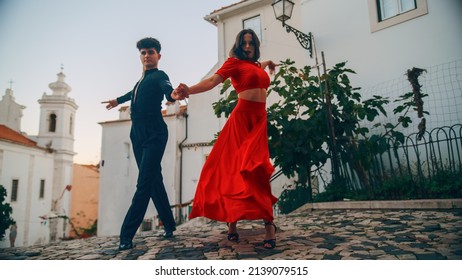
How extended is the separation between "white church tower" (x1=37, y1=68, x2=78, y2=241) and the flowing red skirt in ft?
4.21

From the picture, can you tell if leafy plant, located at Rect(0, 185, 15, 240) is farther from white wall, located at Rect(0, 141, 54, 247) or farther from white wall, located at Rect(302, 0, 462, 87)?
white wall, located at Rect(302, 0, 462, 87)

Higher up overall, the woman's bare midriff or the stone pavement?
the woman's bare midriff

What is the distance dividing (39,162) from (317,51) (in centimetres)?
423

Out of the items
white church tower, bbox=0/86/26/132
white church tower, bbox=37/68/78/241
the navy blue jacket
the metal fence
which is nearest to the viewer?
the navy blue jacket

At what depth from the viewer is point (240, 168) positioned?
1.74 metres

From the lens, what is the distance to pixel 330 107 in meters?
3.65

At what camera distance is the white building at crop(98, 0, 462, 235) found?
10.8 feet

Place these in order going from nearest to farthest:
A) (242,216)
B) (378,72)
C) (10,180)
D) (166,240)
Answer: (242,216) → (166,240) → (10,180) → (378,72)

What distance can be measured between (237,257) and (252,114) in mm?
865

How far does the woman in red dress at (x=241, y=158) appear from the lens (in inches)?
65.7

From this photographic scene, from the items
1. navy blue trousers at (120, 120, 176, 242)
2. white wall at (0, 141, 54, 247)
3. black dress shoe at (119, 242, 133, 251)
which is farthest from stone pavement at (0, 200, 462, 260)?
white wall at (0, 141, 54, 247)

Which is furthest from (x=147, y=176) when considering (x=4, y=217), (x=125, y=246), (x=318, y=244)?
(x=4, y=217)
